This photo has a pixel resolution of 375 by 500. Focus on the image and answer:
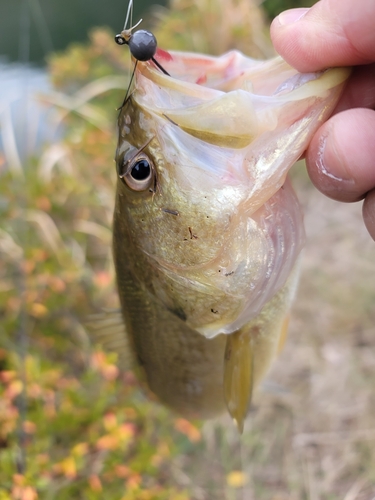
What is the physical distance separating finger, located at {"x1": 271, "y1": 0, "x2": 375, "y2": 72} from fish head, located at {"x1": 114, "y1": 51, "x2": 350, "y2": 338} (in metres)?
0.04

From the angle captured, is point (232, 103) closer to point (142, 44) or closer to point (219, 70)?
point (142, 44)

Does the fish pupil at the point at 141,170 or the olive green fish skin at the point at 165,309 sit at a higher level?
the fish pupil at the point at 141,170

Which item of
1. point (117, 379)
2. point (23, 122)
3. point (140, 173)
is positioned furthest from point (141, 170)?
point (23, 122)

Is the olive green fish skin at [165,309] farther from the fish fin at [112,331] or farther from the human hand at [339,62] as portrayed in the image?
the human hand at [339,62]

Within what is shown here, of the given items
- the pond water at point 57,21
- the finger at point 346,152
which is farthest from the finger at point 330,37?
the pond water at point 57,21

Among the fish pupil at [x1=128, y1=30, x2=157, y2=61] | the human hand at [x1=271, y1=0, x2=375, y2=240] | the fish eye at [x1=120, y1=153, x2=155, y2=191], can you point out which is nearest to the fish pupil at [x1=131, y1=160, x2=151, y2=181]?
the fish eye at [x1=120, y1=153, x2=155, y2=191]

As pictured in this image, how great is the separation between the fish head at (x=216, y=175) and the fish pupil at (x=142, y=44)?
0.18 ft

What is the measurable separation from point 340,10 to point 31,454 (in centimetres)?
217

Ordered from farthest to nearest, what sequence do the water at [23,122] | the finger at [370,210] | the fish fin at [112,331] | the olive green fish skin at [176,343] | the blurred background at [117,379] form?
the water at [23,122] → the blurred background at [117,379] → the fish fin at [112,331] → the olive green fish skin at [176,343] → the finger at [370,210]

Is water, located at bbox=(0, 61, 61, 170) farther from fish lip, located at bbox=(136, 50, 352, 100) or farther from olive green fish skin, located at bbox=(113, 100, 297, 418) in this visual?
fish lip, located at bbox=(136, 50, 352, 100)

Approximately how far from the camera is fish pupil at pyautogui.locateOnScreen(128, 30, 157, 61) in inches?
32.5

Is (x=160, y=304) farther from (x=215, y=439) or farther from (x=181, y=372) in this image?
(x=215, y=439)

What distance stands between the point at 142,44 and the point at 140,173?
0.28 meters

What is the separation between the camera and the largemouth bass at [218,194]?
2.95 feet
